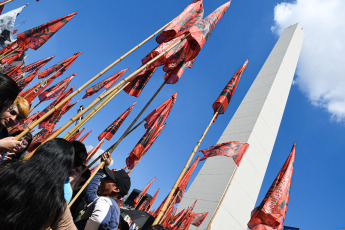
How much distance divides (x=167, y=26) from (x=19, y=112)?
248cm

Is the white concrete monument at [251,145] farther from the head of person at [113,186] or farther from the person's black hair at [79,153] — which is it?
the person's black hair at [79,153]

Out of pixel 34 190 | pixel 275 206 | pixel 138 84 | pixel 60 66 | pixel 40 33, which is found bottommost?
pixel 34 190

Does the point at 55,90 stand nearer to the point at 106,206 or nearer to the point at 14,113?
the point at 14,113

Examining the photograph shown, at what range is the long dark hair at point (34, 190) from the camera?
3.14 feet

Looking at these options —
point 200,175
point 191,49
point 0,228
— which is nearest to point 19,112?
point 0,228

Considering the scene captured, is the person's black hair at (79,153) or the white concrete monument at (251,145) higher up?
the white concrete monument at (251,145)

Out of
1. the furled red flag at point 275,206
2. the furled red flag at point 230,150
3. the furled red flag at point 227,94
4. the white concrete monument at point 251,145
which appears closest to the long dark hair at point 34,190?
the furled red flag at point 227,94

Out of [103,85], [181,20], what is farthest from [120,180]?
[103,85]

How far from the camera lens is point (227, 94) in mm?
4887

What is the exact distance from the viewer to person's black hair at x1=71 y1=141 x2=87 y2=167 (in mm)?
1675

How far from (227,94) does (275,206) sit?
2489 millimetres

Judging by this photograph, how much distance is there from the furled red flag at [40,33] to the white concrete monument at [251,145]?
28.6 feet

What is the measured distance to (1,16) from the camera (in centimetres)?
586

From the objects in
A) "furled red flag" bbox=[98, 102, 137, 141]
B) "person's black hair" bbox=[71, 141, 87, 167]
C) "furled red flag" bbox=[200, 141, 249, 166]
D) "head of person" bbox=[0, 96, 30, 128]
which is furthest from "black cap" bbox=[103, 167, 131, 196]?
"furled red flag" bbox=[98, 102, 137, 141]
